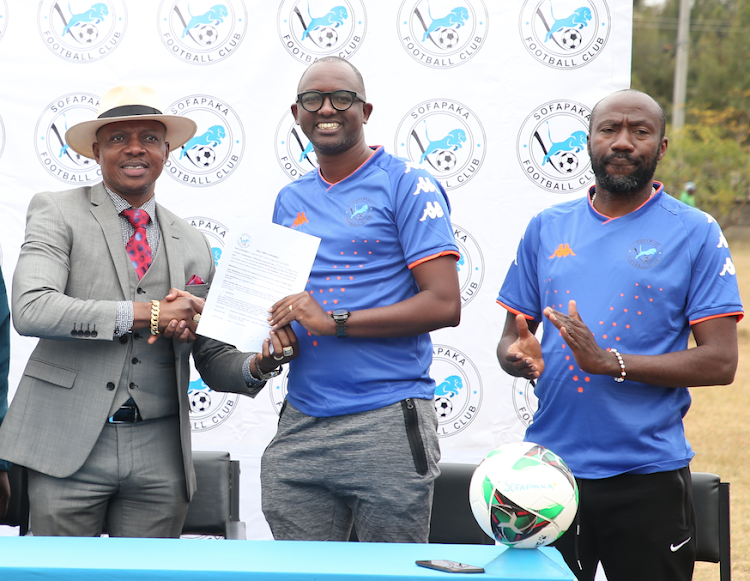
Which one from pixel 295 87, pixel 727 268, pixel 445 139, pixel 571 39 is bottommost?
pixel 727 268

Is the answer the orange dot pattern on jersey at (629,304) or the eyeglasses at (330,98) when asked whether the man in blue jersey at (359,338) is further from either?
the orange dot pattern on jersey at (629,304)

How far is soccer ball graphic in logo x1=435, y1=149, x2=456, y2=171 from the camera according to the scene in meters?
3.73

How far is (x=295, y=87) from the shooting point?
146 inches

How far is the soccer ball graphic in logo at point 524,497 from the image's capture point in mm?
1646

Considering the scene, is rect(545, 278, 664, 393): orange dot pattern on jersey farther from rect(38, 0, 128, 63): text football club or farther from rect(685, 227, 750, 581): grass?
rect(38, 0, 128, 63): text football club

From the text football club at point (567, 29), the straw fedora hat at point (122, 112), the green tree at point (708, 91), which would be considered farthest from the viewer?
the green tree at point (708, 91)

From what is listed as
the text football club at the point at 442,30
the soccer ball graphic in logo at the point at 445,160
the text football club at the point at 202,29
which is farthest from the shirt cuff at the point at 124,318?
the text football club at the point at 442,30

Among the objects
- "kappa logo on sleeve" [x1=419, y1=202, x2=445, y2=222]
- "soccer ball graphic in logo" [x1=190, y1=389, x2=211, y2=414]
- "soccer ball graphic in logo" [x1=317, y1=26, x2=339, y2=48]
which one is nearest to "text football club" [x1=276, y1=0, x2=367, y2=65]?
"soccer ball graphic in logo" [x1=317, y1=26, x2=339, y2=48]

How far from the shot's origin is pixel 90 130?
2693 mm

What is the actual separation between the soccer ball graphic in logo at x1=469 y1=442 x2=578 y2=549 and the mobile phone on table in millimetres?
125

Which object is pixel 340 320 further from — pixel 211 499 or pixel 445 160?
pixel 445 160

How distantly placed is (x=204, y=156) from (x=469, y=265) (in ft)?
4.56

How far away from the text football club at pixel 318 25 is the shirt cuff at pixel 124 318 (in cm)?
178

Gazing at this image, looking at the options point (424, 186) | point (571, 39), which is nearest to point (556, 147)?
point (571, 39)
